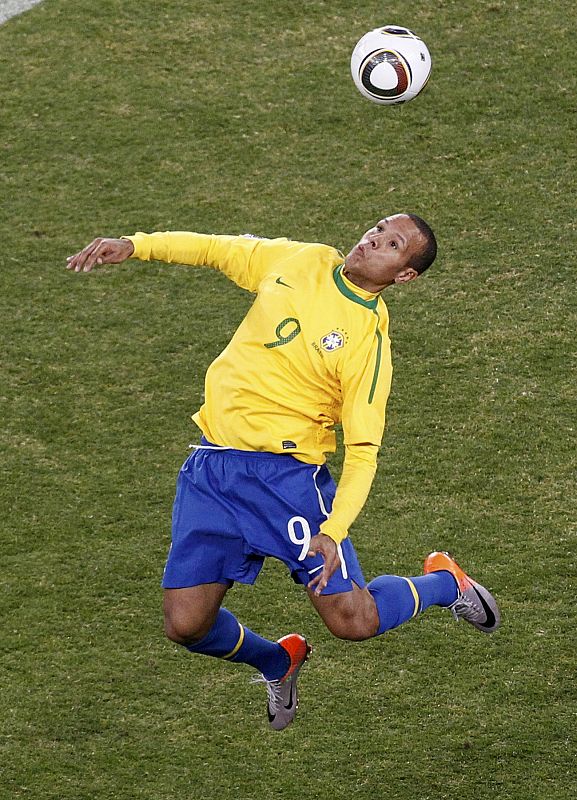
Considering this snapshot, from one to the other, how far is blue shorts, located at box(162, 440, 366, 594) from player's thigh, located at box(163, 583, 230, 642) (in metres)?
0.04

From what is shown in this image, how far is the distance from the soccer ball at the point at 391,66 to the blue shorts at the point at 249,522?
7.19 ft

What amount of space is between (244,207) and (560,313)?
2.16m

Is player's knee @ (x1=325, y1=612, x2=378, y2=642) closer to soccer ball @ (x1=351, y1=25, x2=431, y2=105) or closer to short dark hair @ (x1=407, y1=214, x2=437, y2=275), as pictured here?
short dark hair @ (x1=407, y1=214, x2=437, y2=275)

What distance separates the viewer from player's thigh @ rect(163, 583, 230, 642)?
5.50 m

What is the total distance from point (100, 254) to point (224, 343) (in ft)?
9.22

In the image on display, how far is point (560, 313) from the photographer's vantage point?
8.14 meters

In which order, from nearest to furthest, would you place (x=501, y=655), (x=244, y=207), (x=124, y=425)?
1. (x=501, y=655)
2. (x=124, y=425)
3. (x=244, y=207)

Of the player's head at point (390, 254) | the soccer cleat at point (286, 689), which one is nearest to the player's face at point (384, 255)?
the player's head at point (390, 254)

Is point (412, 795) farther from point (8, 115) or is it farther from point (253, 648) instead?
point (8, 115)

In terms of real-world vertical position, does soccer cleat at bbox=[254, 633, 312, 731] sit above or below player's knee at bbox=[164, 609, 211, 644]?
below

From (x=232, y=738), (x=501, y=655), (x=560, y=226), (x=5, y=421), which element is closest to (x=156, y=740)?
(x=232, y=738)

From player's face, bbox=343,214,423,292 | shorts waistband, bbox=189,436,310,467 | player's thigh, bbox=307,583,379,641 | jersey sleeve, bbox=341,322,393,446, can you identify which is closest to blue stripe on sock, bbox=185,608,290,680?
player's thigh, bbox=307,583,379,641

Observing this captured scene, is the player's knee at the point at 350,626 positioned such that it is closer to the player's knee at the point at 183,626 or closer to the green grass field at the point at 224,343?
the player's knee at the point at 183,626

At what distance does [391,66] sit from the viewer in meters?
6.74
